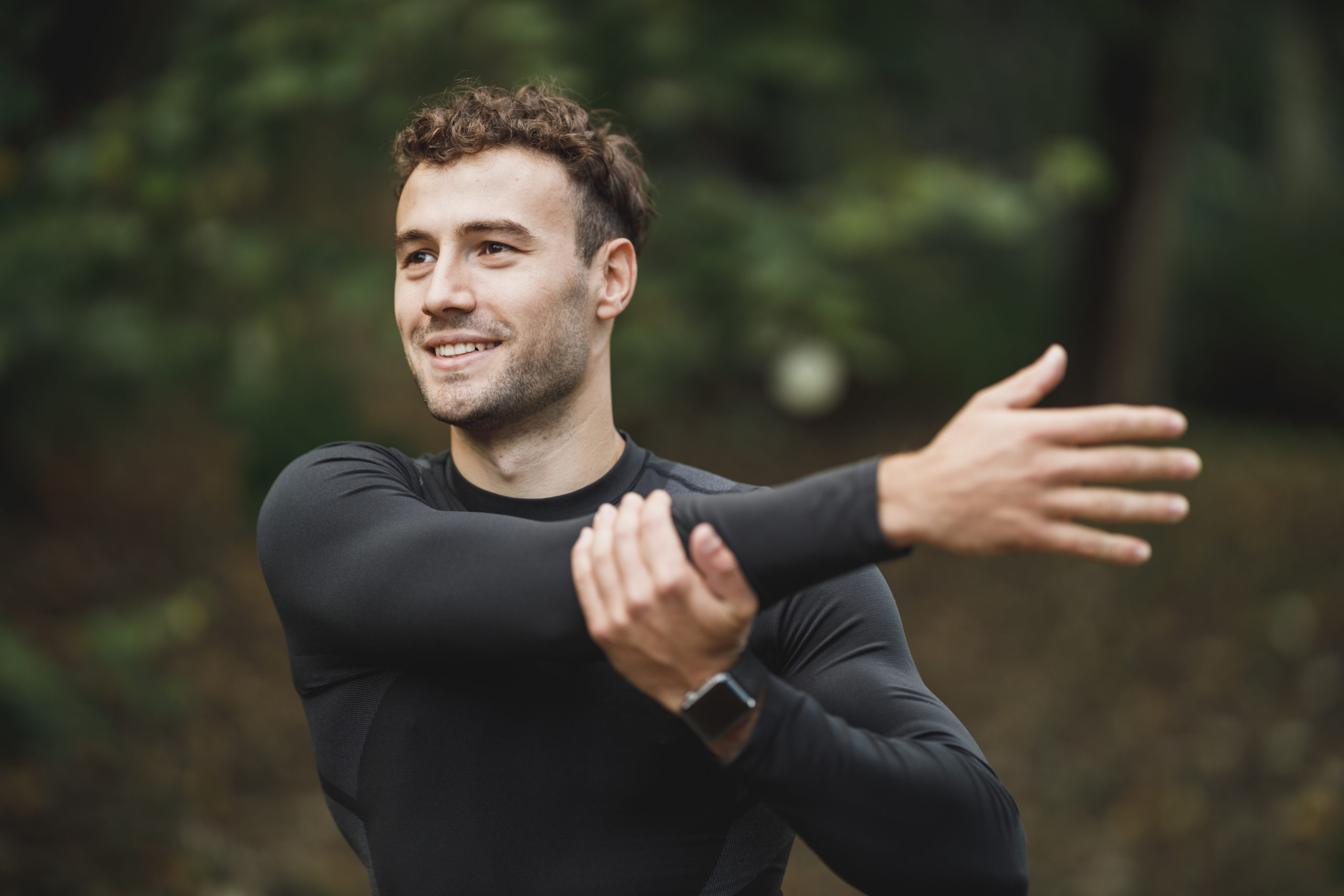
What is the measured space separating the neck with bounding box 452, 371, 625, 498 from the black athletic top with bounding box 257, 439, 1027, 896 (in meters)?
0.09

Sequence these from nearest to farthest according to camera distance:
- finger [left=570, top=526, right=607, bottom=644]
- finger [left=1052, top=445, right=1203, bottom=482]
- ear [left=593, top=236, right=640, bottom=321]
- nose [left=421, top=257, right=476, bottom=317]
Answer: finger [left=1052, top=445, right=1203, bottom=482], finger [left=570, top=526, right=607, bottom=644], nose [left=421, top=257, right=476, bottom=317], ear [left=593, top=236, right=640, bottom=321]

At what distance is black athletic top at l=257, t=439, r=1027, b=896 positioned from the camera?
1.79m

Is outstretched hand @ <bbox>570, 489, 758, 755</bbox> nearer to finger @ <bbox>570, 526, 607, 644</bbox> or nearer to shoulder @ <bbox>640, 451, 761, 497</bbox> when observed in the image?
finger @ <bbox>570, 526, 607, 644</bbox>

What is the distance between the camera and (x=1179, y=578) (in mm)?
8359

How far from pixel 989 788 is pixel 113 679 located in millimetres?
7037

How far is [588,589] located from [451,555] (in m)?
0.31

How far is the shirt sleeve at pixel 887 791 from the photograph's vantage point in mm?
1773

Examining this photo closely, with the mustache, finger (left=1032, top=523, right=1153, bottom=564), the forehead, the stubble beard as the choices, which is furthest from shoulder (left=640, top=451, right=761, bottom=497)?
finger (left=1032, top=523, right=1153, bottom=564)

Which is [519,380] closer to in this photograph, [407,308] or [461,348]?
[461,348]

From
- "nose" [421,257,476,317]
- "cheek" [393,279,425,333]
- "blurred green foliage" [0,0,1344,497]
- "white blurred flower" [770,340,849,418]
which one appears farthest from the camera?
"white blurred flower" [770,340,849,418]

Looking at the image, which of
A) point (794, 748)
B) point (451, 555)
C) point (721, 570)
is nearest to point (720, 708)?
point (794, 748)

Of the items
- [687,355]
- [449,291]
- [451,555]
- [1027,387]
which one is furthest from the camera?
[687,355]

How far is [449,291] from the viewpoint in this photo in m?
2.46

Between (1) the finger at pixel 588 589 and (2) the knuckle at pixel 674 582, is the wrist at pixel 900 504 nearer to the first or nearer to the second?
(2) the knuckle at pixel 674 582
